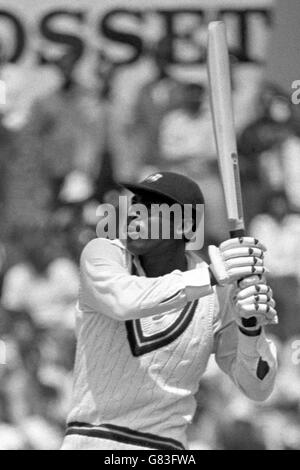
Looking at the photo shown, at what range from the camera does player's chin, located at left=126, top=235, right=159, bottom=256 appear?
276cm

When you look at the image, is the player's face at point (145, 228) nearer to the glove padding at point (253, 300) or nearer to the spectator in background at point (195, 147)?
the glove padding at point (253, 300)

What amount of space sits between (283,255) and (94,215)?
731 millimetres

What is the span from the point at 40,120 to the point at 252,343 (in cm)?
203

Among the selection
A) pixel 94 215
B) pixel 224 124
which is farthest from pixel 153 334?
pixel 94 215

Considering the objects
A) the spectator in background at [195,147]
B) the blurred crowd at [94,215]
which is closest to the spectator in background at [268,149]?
the blurred crowd at [94,215]

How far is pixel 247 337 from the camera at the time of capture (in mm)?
2678

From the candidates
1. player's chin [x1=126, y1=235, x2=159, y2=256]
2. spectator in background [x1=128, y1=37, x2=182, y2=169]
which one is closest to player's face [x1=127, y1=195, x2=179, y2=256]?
player's chin [x1=126, y1=235, x2=159, y2=256]

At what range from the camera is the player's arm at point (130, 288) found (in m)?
2.55

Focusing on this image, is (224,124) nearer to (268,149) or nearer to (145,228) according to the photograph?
(145,228)

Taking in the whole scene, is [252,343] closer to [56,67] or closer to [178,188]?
[178,188]

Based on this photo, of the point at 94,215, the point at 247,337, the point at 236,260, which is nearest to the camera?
the point at 236,260

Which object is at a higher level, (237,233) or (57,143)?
(57,143)

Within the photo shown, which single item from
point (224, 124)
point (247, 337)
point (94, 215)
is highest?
point (94, 215)

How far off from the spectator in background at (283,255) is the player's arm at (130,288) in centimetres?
179
